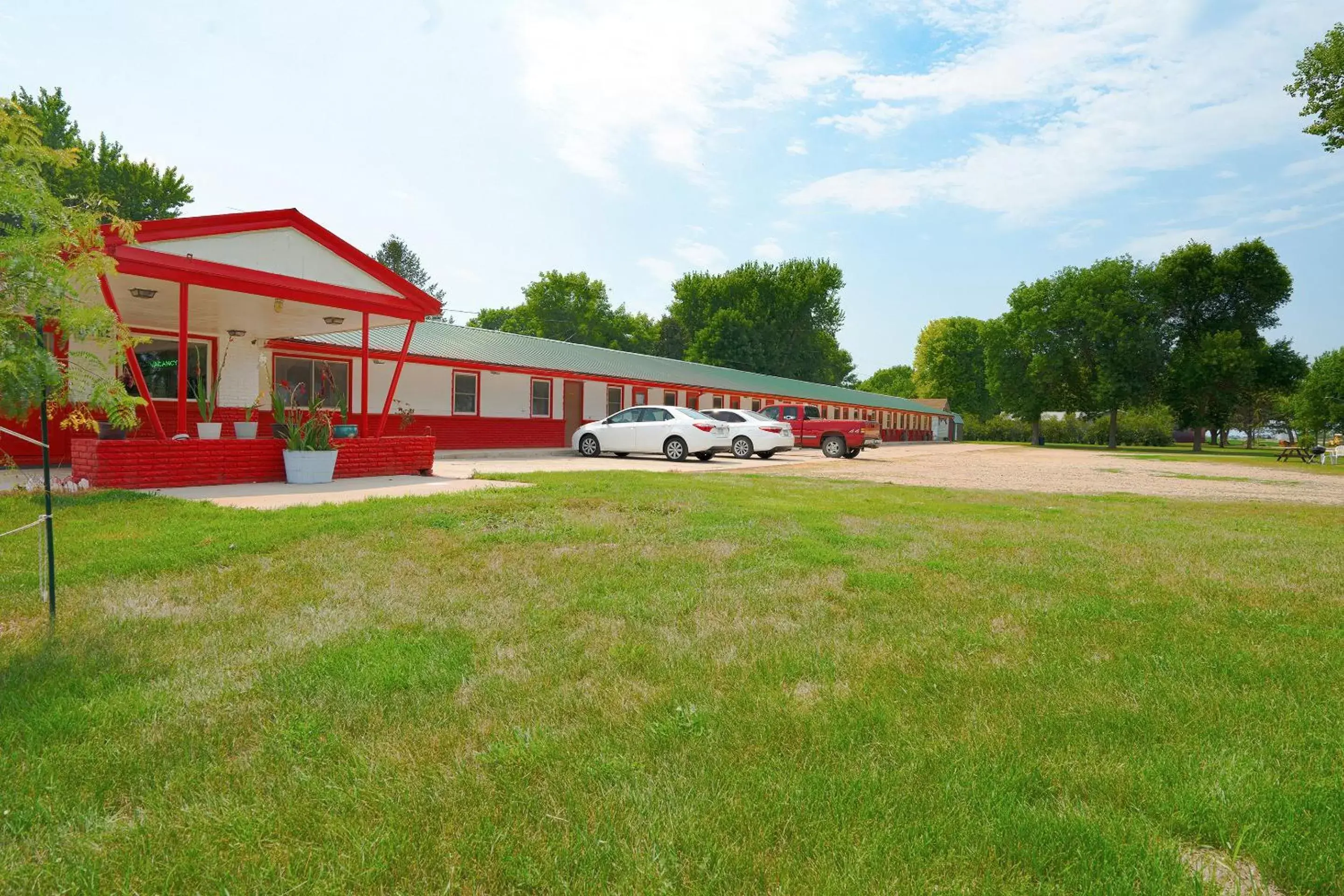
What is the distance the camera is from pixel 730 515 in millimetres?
8156

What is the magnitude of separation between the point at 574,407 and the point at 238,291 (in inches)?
637

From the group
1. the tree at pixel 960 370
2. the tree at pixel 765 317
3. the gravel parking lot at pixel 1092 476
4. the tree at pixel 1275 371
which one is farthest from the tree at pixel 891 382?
the gravel parking lot at pixel 1092 476

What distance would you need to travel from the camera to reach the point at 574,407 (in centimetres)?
2791

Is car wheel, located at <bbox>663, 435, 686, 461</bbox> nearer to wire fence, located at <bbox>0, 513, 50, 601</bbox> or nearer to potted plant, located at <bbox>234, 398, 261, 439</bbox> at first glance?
potted plant, located at <bbox>234, 398, 261, 439</bbox>

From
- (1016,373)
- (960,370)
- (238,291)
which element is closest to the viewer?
(238,291)

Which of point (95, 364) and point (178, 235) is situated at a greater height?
point (178, 235)

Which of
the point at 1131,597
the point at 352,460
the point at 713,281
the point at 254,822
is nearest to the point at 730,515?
the point at 1131,597

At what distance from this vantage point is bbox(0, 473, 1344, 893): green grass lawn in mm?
2031

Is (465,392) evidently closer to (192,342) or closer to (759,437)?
(192,342)

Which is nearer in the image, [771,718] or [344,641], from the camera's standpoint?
[771,718]

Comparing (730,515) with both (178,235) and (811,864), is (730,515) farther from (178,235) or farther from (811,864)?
(178,235)

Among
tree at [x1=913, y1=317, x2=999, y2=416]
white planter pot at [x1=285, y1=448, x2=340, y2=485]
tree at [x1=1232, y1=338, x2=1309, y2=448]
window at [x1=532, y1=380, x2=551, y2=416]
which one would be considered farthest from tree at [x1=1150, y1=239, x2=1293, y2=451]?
white planter pot at [x1=285, y1=448, x2=340, y2=485]

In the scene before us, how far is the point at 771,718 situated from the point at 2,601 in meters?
4.73

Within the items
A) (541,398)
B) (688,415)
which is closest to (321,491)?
(688,415)
